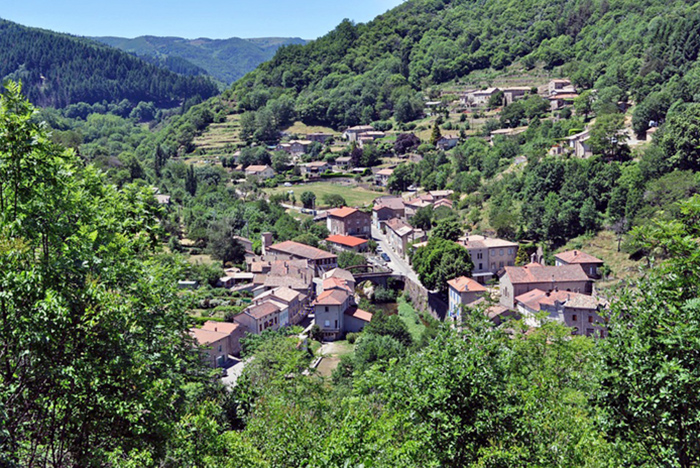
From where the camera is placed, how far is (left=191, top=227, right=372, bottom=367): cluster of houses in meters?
27.0

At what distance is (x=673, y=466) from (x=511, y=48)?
3569 inches

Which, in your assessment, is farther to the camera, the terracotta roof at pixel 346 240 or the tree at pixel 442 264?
the terracotta roof at pixel 346 240

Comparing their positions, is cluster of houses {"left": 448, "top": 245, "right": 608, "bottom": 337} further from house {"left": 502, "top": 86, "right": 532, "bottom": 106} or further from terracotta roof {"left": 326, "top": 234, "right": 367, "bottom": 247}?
house {"left": 502, "top": 86, "right": 532, "bottom": 106}

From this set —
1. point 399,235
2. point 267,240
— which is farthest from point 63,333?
point 399,235

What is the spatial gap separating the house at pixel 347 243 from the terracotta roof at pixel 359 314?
33.8ft

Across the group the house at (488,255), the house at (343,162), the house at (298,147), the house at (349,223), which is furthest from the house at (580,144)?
the house at (298,147)

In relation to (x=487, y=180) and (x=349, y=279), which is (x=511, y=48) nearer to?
(x=487, y=180)

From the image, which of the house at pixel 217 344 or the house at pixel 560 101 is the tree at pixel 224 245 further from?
the house at pixel 560 101

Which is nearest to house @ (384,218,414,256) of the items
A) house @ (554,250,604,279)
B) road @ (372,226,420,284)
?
road @ (372,226,420,284)

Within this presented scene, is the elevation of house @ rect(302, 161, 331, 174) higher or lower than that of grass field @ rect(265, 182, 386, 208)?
higher

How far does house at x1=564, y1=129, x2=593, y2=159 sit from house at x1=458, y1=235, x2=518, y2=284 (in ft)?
35.8

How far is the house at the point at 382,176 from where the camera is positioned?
61.7 m

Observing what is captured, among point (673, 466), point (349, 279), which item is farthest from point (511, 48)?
point (673, 466)

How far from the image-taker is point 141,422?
629 cm
